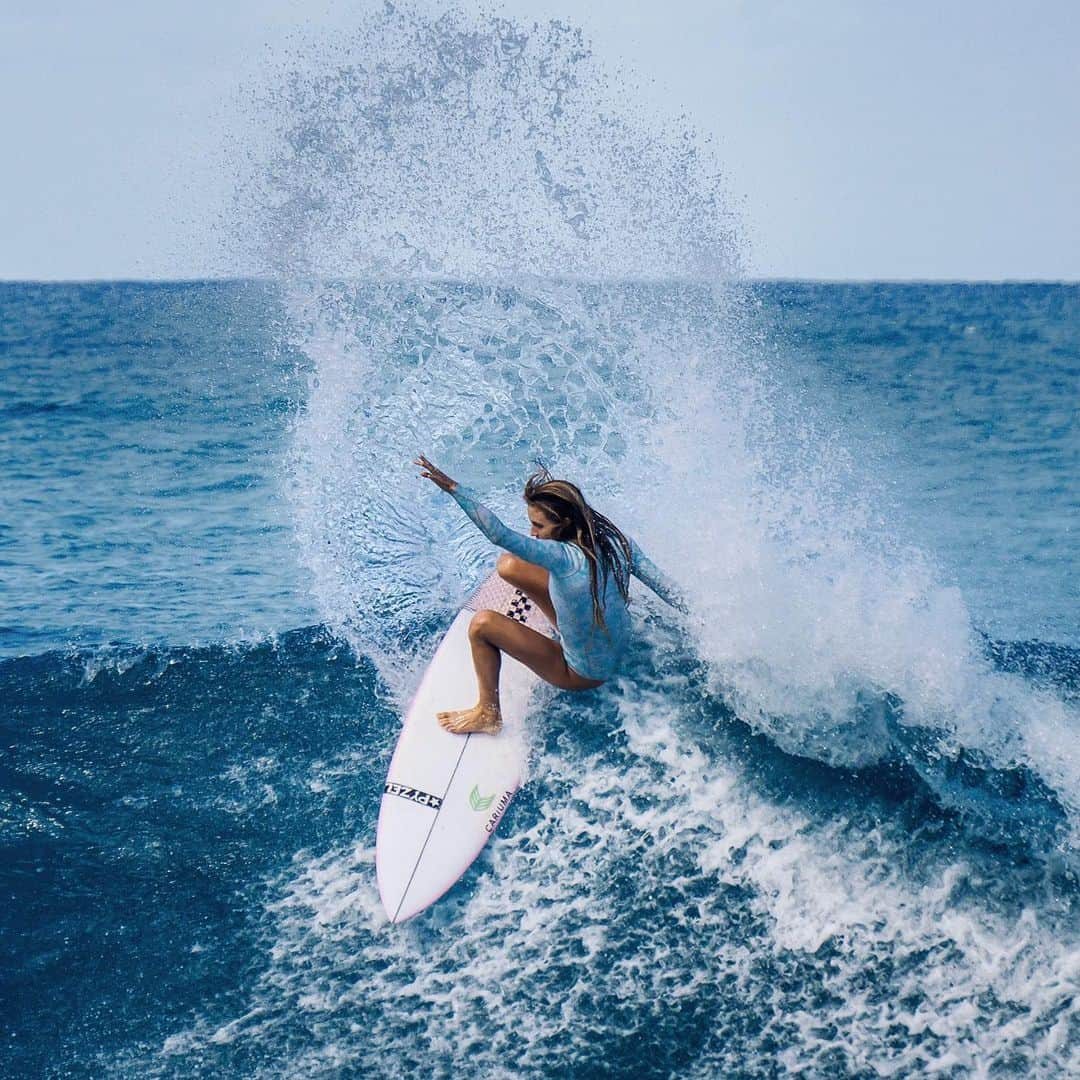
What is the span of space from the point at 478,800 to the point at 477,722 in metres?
0.49

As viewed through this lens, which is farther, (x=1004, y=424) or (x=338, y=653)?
(x=1004, y=424)

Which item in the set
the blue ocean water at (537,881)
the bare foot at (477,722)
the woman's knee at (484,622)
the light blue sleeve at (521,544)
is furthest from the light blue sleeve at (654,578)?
the bare foot at (477,722)

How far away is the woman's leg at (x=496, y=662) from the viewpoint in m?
5.61

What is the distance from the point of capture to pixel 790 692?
620 centimetres

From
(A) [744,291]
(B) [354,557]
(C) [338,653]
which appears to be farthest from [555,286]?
(C) [338,653]

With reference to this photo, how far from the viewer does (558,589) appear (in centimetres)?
529

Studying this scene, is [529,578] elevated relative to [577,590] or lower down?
lower down

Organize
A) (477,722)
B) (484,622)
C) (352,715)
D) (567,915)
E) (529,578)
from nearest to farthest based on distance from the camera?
(567,915), (484,622), (529,578), (477,722), (352,715)

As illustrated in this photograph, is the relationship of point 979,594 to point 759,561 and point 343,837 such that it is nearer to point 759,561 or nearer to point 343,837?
point 759,561

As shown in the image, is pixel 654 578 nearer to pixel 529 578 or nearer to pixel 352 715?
pixel 529 578

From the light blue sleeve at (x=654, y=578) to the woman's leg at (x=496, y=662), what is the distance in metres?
0.63

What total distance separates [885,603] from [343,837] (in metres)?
3.64

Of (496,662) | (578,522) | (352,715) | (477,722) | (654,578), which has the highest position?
(578,522)

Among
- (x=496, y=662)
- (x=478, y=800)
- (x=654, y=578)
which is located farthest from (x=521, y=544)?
(x=478, y=800)
